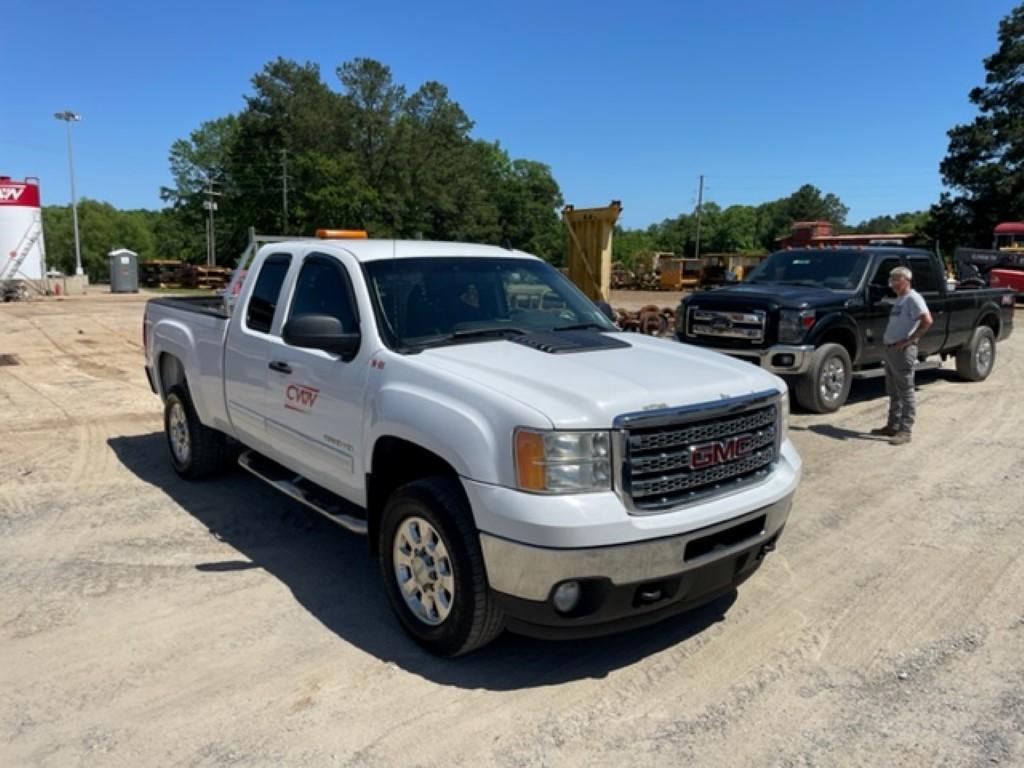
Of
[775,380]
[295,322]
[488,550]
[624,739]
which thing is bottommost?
[624,739]

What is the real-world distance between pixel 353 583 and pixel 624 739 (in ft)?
6.53

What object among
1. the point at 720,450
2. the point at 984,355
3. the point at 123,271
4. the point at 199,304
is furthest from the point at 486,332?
the point at 123,271

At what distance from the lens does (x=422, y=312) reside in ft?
13.8

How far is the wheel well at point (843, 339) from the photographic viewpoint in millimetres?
9210

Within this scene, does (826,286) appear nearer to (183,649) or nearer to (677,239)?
(183,649)

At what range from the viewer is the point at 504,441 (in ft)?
10.2

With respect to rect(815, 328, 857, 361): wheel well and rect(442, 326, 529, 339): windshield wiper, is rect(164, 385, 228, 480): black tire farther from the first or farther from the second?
rect(815, 328, 857, 361): wheel well

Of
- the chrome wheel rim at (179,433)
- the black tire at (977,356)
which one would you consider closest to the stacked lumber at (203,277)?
the chrome wheel rim at (179,433)

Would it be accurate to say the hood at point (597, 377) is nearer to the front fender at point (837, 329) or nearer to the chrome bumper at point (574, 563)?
the chrome bumper at point (574, 563)

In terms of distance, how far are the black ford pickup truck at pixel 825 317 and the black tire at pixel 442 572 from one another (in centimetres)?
626

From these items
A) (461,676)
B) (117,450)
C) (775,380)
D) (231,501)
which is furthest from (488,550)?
(117,450)

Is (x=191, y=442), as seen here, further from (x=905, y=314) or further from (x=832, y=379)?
(x=832, y=379)

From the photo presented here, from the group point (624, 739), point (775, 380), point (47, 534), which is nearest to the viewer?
point (624, 739)

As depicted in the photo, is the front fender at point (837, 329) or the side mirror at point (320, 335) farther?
the front fender at point (837, 329)
